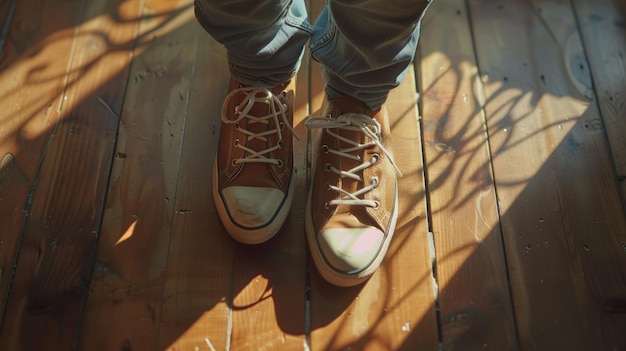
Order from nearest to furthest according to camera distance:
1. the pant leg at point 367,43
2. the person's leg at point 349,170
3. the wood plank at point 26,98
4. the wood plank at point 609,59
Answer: the pant leg at point 367,43 < the person's leg at point 349,170 < the wood plank at point 26,98 < the wood plank at point 609,59

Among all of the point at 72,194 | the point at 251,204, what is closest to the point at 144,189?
the point at 72,194

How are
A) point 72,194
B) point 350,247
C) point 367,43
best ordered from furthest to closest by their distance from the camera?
point 72,194, point 350,247, point 367,43

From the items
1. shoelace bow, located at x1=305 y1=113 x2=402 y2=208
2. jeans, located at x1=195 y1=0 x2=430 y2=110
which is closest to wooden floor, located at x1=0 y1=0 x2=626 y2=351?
shoelace bow, located at x1=305 y1=113 x2=402 y2=208

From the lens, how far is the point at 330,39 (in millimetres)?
808

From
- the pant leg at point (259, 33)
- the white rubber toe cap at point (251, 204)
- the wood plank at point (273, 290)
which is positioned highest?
the pant leg at point (259, 33)

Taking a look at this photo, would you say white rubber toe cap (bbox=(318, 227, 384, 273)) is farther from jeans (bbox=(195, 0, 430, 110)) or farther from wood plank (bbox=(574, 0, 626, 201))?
wood plank (bbox=(574, 0, 626, 201))

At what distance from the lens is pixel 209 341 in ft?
2.84

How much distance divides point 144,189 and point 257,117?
0.83ft

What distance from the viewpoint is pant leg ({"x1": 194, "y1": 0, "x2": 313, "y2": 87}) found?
2.35 feet

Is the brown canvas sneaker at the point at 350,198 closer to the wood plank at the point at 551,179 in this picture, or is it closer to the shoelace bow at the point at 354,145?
the shoelace bow at the point at 354,145

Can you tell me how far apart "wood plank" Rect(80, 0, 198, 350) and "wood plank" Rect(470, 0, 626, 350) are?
0.60 meters

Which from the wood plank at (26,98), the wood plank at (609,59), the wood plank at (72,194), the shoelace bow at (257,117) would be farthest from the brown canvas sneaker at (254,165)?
the wood plank at (609,59)

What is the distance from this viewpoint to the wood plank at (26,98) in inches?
37.6

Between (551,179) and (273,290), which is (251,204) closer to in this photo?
(273,290)
